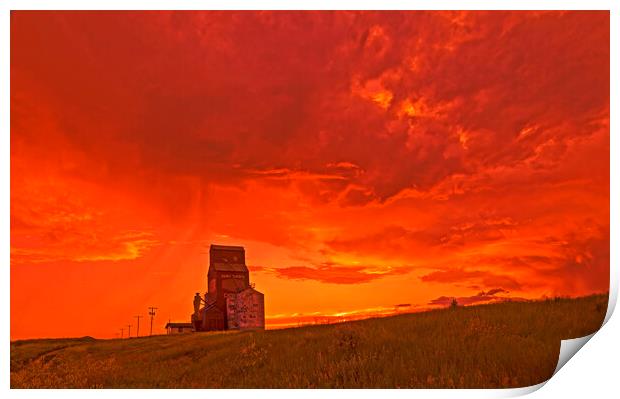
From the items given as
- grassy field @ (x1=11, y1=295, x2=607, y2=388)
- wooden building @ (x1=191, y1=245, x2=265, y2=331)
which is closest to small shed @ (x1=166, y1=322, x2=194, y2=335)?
wooden building @ (x1=191, y1=245, x2=265, y2=331)

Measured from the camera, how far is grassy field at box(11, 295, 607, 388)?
10047 millimetres

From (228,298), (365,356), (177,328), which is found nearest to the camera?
(365,356)

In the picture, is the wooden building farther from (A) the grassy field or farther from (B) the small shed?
(A) the grassy field

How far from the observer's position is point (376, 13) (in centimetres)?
1228

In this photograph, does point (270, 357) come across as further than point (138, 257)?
No

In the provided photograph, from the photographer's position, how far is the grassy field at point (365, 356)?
1005 cm

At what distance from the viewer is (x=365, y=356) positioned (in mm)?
10500

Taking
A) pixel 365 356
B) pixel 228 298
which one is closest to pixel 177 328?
pixel 228 298

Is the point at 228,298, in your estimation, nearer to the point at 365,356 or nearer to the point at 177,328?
the point at 177,328

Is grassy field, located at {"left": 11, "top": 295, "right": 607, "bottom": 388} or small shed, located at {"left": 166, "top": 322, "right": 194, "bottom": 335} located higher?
small shed, located at {"left": 166, "top": 322, "right": 194, "bottom": 335}
